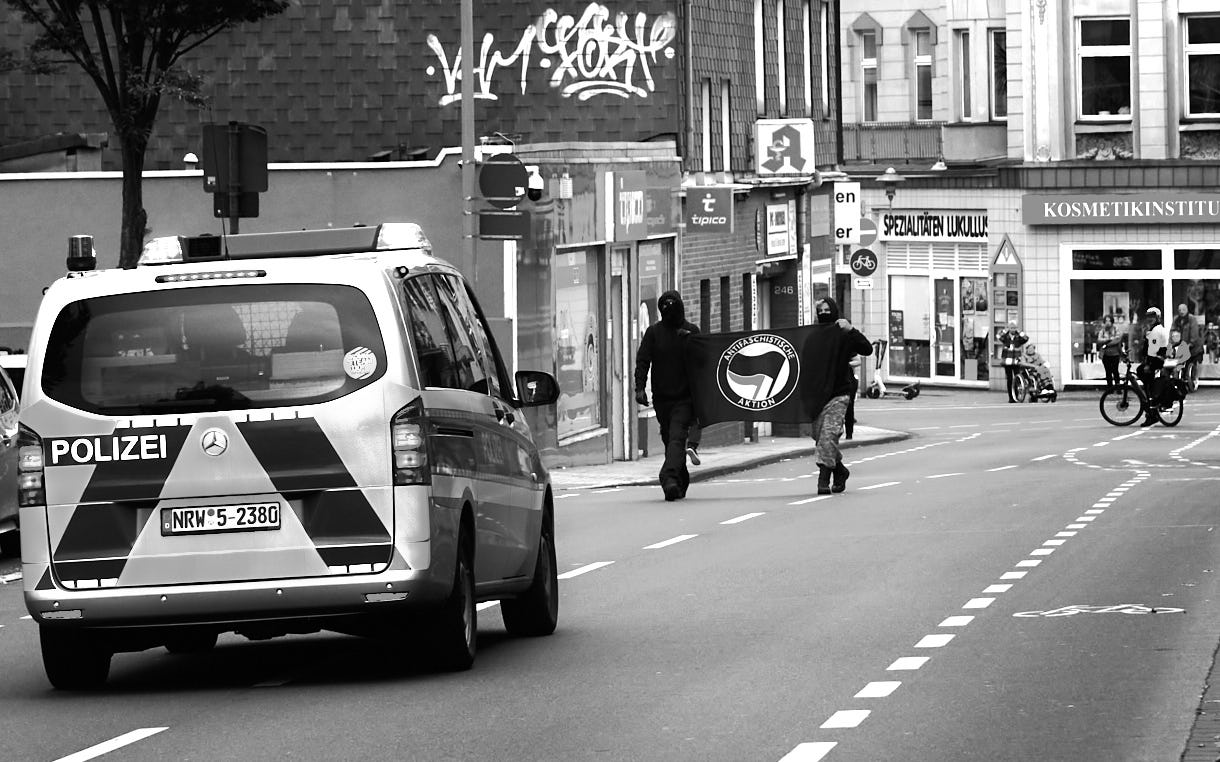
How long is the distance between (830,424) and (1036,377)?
102ft

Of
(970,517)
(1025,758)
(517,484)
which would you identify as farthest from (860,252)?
(1025,758)

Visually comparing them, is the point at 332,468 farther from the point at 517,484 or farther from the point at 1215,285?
the point at 1215,285

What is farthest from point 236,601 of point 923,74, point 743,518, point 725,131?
point 923,74

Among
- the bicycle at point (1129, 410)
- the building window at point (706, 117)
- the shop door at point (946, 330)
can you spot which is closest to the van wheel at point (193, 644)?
the building window at point (706, 117)

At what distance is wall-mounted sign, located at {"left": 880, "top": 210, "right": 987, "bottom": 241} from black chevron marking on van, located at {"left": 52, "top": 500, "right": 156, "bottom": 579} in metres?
49.6

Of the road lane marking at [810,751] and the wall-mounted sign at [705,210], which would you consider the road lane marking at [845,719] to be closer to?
the road lane marking at [810,751]

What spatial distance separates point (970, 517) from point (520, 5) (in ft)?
54.8

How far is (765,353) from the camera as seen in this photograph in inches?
1039

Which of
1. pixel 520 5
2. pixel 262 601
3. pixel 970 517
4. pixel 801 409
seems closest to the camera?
pixel 262 601

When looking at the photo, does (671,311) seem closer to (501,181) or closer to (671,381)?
(671,381)

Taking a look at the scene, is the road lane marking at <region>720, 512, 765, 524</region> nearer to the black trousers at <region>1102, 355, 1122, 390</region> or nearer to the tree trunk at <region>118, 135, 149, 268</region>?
the tree trunk at <region>118, 135, 149, 268</region>

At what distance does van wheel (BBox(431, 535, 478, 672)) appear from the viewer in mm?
10406

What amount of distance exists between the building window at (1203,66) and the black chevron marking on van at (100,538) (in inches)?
1921

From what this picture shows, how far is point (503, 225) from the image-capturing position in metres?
26.4
